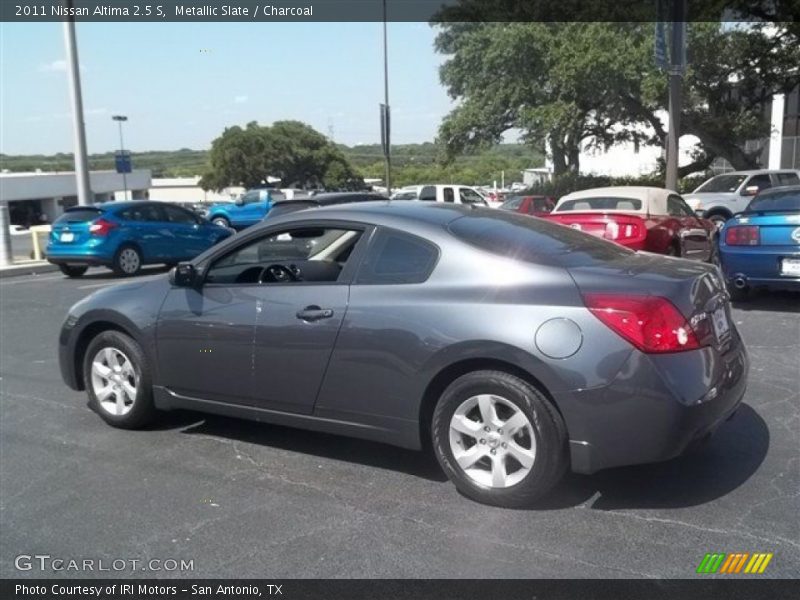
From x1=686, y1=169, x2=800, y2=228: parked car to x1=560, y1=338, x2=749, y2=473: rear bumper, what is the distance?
16368 millimetres

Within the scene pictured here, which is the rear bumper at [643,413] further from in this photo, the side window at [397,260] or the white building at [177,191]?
the white building at [177,191]

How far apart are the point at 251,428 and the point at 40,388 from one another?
227 centimetres

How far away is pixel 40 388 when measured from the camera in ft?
21.0

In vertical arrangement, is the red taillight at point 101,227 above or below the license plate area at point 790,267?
above

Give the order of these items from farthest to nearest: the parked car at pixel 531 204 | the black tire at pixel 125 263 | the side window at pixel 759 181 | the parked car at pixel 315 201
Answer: the parked car at pixel 531 204
the side window at pixel 759 181
the parked car at pixel 315 201
the black tire at pixel 125 263

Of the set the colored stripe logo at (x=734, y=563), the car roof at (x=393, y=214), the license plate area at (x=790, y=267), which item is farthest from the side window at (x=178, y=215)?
the colored stripe logo at (x=734, y=563)

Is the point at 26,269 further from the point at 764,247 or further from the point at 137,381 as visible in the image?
the point at 764,247

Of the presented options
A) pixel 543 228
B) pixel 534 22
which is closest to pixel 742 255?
pixel 543 228

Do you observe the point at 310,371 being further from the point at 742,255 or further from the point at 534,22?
the point at 534,22

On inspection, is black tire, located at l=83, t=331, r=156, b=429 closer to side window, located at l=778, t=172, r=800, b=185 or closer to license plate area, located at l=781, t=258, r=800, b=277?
license plate area, located at l=781, t=258, r=800, b=277

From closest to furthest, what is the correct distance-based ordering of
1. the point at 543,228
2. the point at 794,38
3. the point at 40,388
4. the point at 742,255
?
the point at 543,228 < the point at 40,388 < the point at 742,255 < the point at 794,38

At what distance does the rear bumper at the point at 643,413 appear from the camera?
3.54 metres

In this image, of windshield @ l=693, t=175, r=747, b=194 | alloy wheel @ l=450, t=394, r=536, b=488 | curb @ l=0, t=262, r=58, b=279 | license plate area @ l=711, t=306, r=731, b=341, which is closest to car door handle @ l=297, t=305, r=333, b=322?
alloy wheel @ l=450, t=394, r=536, b=488

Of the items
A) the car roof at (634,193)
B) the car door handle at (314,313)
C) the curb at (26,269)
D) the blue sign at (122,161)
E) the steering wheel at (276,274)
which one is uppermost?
the blue sign at (122,161)
